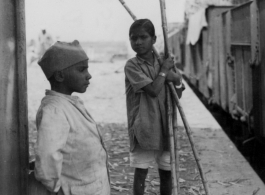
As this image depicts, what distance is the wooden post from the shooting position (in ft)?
6.74

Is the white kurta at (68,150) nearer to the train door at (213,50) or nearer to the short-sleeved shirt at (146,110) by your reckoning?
the short-sleeved shirt at (146,110)

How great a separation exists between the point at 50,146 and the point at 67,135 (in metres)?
0.12

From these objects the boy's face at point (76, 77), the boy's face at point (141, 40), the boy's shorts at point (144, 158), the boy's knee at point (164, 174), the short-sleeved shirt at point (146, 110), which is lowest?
the boy's knee at point (164, 174)

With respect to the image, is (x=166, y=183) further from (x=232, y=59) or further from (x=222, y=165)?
(x=232, y=59)

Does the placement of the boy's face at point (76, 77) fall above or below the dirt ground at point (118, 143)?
above

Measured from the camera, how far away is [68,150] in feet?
6.61

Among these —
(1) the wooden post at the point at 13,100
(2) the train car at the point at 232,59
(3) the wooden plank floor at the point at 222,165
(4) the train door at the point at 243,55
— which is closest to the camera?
(1) the wooden post at the point at 13,100

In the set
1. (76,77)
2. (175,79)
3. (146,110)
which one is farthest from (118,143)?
(76,77)

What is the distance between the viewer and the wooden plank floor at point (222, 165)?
412cm

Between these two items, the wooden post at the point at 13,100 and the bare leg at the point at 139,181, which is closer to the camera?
the wooden post at the point at 13,100

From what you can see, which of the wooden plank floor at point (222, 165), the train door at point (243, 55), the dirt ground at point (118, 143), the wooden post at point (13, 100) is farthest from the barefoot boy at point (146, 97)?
the train door at point (243, 55)

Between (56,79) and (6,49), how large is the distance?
285 millimetres

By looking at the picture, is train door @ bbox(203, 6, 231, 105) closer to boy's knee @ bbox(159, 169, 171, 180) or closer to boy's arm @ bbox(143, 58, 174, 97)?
boy's knee @ bbox(159, 169, 171, 180)

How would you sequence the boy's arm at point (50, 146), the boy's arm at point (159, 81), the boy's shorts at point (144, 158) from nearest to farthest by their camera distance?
the boy's arm at point (50, 146)
the boy's arm at point (159, 81)
the boy's shorts at point (144, 158)
